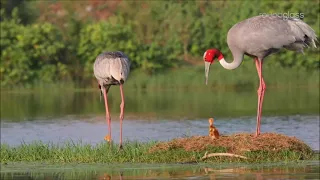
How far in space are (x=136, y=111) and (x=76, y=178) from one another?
54.8ft

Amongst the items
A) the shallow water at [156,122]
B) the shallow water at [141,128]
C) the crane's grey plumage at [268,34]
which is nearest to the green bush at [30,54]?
the shallow water at [156,122]

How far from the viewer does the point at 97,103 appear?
35.5m

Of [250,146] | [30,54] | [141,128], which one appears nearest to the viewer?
[250,146]

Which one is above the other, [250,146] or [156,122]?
[250,146]

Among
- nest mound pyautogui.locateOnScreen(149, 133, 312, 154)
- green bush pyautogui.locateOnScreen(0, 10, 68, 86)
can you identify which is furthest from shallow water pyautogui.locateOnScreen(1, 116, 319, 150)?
green bush pyautogui.locateOnScreen(0, 10, 68, 86)

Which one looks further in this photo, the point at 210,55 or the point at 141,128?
the point at 141,128

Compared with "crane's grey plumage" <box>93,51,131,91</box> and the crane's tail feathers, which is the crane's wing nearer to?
the crane's tail feathers

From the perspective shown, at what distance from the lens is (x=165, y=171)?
15.6 meters

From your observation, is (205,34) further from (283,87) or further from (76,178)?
(76,178)

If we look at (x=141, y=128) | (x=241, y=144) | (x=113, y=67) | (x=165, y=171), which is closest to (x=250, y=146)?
(x=241, y=144)

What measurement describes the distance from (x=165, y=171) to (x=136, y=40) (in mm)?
29557

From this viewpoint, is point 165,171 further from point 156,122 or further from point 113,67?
point 156,122

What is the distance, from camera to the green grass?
16438 millimetres

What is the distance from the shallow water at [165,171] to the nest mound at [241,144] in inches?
18.9
